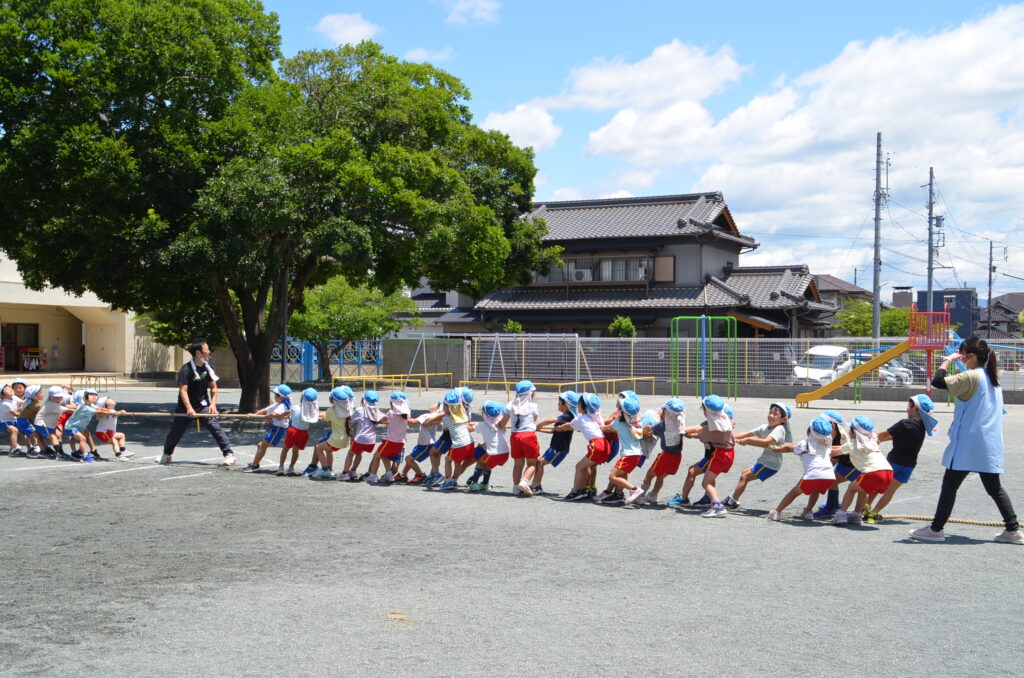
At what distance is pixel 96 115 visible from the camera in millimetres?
16422

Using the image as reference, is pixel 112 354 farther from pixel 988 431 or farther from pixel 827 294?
pixel 827 294

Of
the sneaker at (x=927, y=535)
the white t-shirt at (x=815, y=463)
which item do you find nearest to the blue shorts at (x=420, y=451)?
the white t-shirt at (x=815, y=463)

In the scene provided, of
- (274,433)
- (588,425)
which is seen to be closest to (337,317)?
(274,433)

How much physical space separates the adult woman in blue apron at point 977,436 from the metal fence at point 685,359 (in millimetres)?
19729

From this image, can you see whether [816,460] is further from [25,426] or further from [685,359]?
[685,359]

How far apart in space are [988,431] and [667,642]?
4.26 m

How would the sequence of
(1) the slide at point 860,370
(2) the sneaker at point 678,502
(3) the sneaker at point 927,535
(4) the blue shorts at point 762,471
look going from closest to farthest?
(3) the sneaker at point 927,535
(4) the blue shorts at point 762,471
(2) the sneaker at point 678,502
(1) the slide at point 860,370

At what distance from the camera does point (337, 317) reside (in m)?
34.0

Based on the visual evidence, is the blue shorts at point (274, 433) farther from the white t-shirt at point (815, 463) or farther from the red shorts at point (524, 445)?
the white t-shirt at point (815, 463)

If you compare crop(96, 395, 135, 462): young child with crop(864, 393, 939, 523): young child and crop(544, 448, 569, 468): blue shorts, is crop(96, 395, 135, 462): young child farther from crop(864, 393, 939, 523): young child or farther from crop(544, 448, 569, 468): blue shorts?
crop(864, 393, 939, 523): young child

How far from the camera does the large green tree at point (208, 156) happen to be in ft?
52.5

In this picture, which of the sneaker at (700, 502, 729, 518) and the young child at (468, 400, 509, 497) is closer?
the sneaker at (700, 502, 729, 518)

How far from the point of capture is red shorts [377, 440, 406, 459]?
11.6 meters

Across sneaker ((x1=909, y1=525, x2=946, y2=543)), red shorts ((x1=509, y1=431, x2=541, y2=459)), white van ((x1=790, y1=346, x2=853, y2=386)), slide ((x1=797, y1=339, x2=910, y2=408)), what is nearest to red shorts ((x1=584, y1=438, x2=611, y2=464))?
red shorts ((x1=509, y1=431, x2=541, y2=459))
